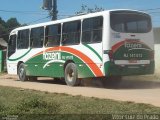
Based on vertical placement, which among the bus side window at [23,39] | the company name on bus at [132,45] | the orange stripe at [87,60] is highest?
the bus side window at [23,39]

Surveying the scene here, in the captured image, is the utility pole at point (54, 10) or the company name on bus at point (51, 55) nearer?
the company name on bus at point (51, 55)

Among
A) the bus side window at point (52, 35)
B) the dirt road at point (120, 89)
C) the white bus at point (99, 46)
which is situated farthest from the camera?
the bus side window at point (52, 35)

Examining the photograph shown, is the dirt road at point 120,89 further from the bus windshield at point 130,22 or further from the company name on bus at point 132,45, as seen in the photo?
the bus windshield at point 130,22

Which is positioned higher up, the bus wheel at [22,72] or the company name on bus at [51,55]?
the company name on bus at [51,55]

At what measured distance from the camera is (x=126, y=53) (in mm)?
18250

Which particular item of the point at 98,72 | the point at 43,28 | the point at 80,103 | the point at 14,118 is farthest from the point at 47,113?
the point at 43,28

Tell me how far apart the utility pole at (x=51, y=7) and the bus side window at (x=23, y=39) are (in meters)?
12.3

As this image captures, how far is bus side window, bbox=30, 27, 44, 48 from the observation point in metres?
22.7

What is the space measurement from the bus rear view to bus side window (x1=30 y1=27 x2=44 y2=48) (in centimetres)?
548

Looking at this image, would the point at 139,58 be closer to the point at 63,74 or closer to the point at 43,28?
the point at 63,74

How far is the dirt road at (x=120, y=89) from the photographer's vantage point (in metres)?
14.1

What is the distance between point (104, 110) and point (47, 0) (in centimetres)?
2867

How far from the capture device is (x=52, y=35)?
21734 mm

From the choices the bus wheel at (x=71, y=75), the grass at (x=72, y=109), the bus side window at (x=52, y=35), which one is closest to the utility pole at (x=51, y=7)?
the bus side window at (x=52, y=35)
